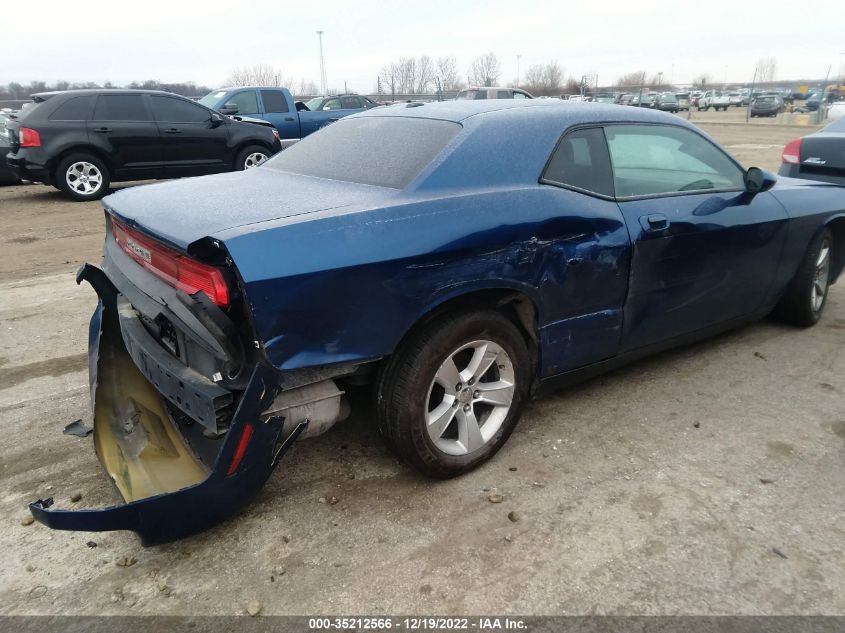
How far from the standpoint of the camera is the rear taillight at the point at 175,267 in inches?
87.4

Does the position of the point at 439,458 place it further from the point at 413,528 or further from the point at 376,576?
the point at 376,576

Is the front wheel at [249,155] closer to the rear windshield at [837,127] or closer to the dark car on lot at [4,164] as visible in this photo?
the dark car on lot at [4,164]

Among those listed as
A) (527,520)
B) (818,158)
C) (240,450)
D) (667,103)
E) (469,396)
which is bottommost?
(667,103)

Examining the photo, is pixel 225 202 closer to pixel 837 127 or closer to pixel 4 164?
pixel 837 127

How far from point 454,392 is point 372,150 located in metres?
1.29

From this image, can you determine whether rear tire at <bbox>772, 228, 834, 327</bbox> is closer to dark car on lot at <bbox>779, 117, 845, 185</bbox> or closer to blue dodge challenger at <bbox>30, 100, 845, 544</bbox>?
blue dodge challenger at <bbox>30, 100, 845, 544</bbox>

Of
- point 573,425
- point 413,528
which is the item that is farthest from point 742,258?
point 413,528

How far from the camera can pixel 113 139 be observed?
9891 millimetres

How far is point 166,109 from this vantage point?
34.1 feet

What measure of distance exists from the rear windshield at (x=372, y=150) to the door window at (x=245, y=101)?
10711mm

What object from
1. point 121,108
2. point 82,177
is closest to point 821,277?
point 121,108

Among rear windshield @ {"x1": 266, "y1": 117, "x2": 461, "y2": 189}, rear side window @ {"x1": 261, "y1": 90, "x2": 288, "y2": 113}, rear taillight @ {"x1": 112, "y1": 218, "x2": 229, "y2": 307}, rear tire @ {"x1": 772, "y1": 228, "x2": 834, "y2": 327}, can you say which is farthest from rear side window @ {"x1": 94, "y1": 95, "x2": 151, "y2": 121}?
rear tire @ {"x1": 772, "y1": 228, "x2": 834, "y2": 327}

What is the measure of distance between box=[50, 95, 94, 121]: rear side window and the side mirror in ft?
31.1

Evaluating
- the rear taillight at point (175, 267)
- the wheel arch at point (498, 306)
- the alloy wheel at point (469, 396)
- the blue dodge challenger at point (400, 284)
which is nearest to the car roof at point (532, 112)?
the blue dodge challenger at point (400, 284)
